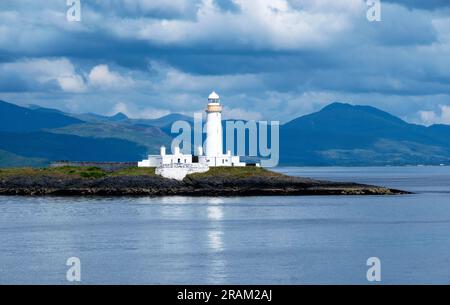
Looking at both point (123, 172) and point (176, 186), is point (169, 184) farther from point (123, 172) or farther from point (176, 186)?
point (123, 172)

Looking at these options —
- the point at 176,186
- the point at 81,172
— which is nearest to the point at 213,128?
the point at 176,186

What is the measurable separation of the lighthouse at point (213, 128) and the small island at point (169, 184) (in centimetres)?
306

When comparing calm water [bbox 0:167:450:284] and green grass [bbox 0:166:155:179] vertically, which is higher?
green grass [bbox 0:166:155:179]

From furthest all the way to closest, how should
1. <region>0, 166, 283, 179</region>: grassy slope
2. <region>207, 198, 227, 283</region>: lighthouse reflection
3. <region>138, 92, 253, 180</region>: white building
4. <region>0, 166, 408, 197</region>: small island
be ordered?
<region>138, 92, 253, 180</region>: white building
<region>0, 166, 283, 179</region>: grassy slope
<region>0, 166, 408, 197</region>: small island
<region>207, 198, 227, 283</region>: lighthouse reflection

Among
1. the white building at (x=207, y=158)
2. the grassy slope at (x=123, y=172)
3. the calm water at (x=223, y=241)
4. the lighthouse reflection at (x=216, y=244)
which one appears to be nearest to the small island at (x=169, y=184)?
the grassy slope at (x=123, y=172)

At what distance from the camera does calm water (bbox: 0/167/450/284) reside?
4675cm

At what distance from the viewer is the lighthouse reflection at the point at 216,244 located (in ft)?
153

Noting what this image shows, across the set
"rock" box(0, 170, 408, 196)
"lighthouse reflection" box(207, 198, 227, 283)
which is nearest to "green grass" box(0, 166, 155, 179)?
"rock" box(0, 170, 408, 196)

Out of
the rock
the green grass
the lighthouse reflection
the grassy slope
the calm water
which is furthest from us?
the green grass

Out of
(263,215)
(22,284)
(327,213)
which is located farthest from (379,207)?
(22,284)

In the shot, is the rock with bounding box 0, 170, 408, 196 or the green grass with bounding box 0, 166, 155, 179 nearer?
the rock with bounding box 0, 170, 408, 196

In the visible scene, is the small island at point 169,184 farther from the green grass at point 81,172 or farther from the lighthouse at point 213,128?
the lighthouse at point 213,128

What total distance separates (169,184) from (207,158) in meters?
6.13

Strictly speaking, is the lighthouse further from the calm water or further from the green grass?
the calm water
